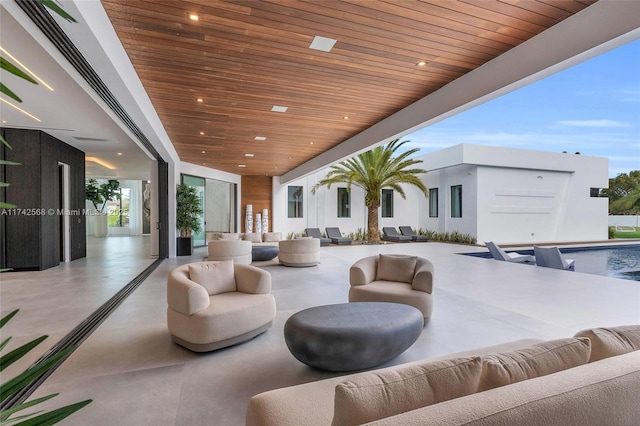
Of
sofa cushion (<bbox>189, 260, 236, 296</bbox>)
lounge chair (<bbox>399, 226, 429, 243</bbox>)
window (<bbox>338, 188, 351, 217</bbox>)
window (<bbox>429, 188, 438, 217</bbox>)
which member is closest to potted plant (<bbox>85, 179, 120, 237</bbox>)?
window (<bbox>338, 188, 351, 217</bbox>)

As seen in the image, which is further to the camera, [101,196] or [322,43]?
[101,196]

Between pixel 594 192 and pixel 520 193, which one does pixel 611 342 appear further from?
pixel 594 192

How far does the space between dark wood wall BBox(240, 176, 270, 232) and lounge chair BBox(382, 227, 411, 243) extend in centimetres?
566

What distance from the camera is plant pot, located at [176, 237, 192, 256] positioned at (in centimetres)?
1062

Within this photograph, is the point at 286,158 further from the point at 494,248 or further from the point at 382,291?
the point at 382,291

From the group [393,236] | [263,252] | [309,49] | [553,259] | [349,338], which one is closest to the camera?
[349,338]

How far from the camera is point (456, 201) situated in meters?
16.7

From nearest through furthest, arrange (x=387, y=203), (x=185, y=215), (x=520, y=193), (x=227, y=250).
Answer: (x=227, y=250) < (x=185, y=215) < (x=520, y=193) < (x=387, y=203)

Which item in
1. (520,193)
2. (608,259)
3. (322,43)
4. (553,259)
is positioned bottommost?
(608,259)

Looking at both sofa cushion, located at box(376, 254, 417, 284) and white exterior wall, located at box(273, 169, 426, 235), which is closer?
sofa cushion, located at box(376, 254, 417, 284)

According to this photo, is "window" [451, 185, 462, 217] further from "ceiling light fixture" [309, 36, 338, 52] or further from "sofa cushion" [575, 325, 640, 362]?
"sofa cushion" [575, 325, 640, 362]

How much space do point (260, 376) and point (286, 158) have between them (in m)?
9.16

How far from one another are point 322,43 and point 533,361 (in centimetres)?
354

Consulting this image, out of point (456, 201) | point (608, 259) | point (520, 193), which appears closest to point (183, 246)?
point (456, 201)
